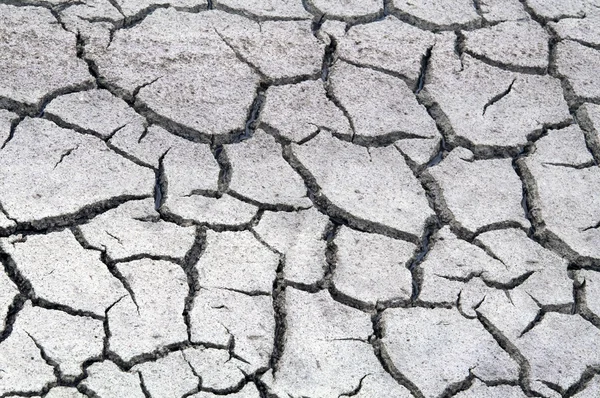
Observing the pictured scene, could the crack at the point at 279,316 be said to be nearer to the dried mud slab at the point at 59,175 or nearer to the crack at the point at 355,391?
the crack at the point at 355,391

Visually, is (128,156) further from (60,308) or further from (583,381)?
(583,381)

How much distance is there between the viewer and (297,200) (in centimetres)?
353

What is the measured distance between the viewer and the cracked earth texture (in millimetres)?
3055

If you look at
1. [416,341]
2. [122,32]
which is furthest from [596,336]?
[122,32]

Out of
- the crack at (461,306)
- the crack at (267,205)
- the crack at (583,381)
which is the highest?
the crack at (267,205)

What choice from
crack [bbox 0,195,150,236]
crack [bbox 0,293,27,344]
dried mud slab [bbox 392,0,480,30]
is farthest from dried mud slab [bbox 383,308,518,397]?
dried mud slab [bbox 392,0,480,30]

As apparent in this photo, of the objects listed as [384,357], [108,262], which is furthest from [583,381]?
[108,262]

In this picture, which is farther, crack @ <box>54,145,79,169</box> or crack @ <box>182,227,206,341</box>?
crack @ <box>54,145,79,169</box>

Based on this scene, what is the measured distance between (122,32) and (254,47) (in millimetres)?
503

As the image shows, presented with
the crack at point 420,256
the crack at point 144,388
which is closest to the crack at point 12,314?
the crack at point 144,388

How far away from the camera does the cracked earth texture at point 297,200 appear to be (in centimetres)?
305

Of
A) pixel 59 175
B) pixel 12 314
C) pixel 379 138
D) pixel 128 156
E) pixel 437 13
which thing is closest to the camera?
pixel 12 314

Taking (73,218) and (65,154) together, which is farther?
(65,154)

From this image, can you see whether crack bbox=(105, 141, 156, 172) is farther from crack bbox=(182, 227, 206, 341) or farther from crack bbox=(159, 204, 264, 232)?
crack bbox=(182, 227, 206, 341)
